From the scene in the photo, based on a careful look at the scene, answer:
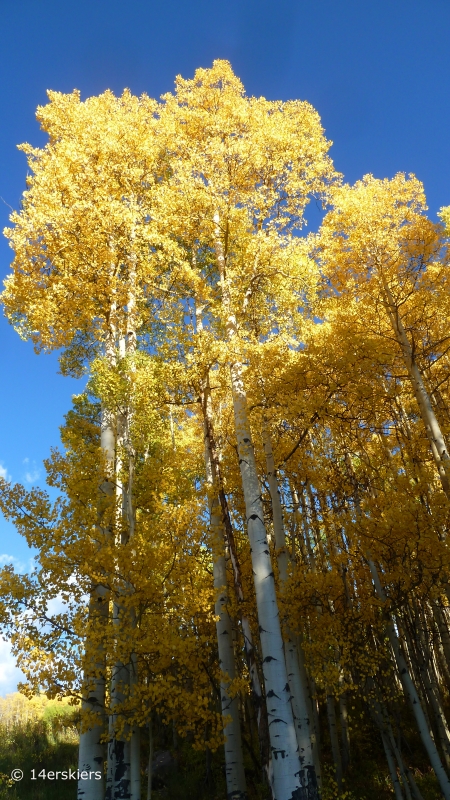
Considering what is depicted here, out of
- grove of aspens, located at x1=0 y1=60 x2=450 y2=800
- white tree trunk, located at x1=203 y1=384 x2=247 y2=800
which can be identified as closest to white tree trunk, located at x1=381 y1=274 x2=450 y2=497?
grove of aspens, located at x1=0 y1=60 x2=450 y2=800

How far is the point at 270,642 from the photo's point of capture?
5.67m

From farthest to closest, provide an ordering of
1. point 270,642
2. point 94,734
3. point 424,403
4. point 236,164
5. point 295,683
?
point 236,164
point 424,403
point 295,683
point 94,734
point 270,642

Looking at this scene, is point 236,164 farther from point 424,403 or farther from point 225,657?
point 225,657

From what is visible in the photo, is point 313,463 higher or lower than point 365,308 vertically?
lower

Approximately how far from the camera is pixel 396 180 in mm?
9594

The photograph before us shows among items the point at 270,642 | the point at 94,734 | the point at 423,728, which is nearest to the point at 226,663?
the point at 270,642

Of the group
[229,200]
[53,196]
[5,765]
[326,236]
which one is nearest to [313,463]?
[326,236]

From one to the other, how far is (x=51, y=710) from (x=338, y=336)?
25159 mm

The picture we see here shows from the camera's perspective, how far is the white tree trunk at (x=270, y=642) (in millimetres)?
5008

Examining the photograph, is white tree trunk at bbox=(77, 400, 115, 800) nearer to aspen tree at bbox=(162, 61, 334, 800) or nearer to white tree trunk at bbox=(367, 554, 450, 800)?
aspen tree at bbox=(162, 61, 334, 800)

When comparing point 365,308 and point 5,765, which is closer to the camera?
point 365,308

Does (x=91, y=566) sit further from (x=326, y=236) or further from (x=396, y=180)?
(x=396, y=180)

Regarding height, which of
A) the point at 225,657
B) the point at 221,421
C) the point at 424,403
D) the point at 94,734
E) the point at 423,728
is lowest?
the point at 423,728

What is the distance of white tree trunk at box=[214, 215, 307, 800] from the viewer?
5.01 m
